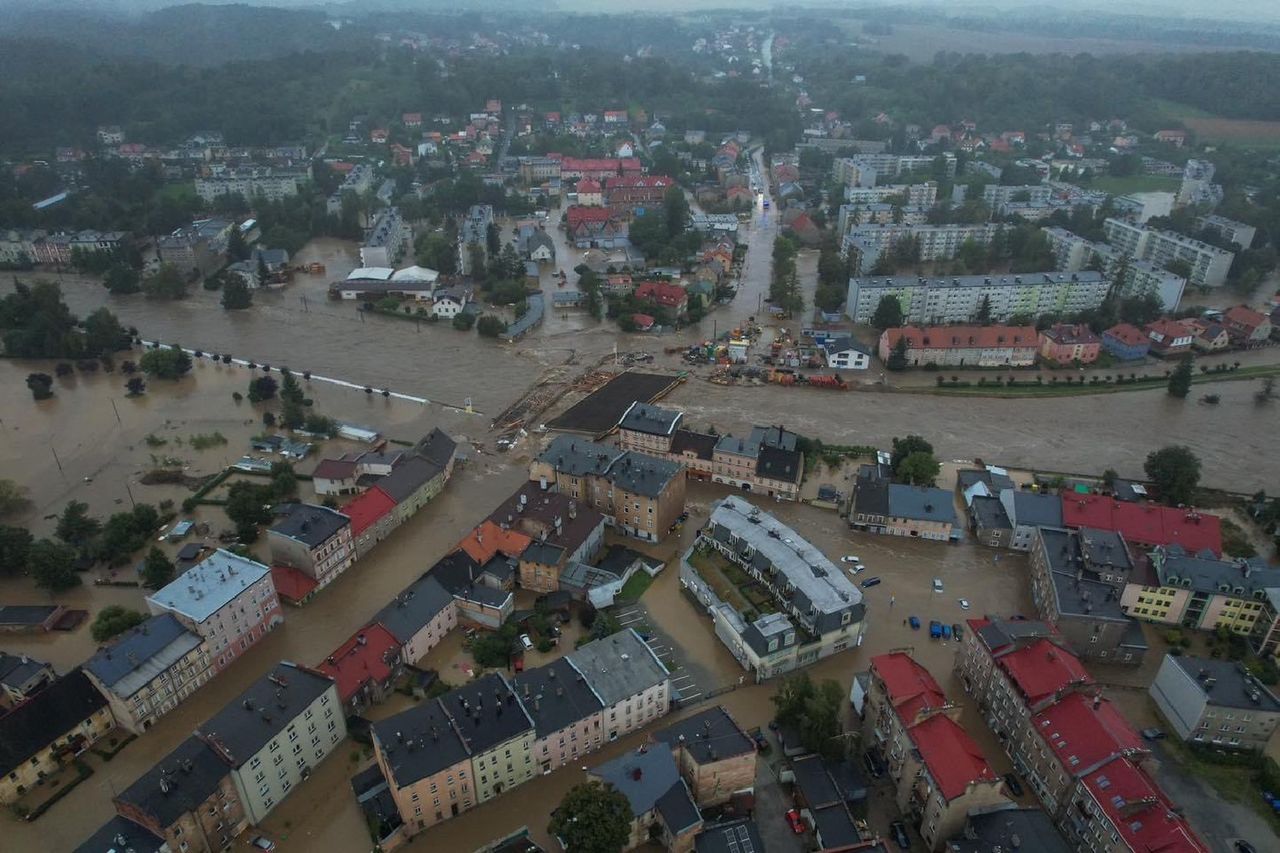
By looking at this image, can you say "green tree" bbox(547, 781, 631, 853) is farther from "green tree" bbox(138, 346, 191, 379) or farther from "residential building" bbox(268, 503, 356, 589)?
"green tree" bbox(138, 346, 191, 379)

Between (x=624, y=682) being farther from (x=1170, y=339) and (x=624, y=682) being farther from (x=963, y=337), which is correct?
(x=1170, y=339)

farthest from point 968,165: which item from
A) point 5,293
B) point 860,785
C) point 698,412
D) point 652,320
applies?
point 5,293

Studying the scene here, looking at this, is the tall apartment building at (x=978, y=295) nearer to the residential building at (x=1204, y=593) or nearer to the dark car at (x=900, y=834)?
the residential building at (x=1204, y=593)

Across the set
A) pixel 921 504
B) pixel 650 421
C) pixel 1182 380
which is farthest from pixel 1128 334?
pixel 650 421

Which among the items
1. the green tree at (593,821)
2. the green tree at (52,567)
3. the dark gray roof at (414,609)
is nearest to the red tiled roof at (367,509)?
the dark gray roof at (414,609)

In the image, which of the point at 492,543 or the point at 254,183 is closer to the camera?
the point at 492,543

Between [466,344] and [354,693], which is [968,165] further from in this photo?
[354,693]
